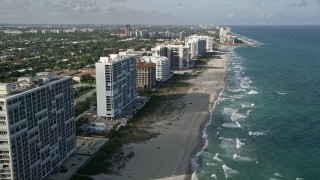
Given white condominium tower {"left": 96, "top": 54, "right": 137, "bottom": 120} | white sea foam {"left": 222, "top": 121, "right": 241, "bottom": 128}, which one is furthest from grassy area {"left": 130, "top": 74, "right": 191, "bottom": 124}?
white sea foam {"left": 222, "top": 121, "right": 241, "bottom": 128}

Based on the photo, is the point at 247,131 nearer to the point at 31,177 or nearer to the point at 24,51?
the point at 31,177

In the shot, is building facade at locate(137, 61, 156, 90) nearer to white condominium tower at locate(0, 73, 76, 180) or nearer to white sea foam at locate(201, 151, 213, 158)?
white sea foam at locate(201, 151, 213, 158)

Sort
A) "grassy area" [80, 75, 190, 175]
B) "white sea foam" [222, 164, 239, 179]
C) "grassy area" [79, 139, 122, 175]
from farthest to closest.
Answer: "grassy area" [80, 75, 190, 175] → "grassy area" [79, 139, 122, 175] → "white sea foam" [222, 164, 239, 179]

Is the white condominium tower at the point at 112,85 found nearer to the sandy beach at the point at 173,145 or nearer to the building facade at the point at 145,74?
the sandy beach at the point at 173,145

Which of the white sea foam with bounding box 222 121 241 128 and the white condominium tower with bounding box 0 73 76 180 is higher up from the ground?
the white condominium tower with bounding box 0 73 76 180

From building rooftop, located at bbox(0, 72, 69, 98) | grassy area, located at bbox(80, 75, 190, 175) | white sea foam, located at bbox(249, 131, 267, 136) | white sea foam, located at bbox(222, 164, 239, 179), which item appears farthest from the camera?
white sea foam, located at bbox(249, 131, 267, 136)

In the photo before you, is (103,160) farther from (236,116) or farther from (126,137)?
(236,116)

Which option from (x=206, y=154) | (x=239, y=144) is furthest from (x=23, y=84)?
(x=239, y=144)

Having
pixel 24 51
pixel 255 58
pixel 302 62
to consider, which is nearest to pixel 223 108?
pixel 302 62
